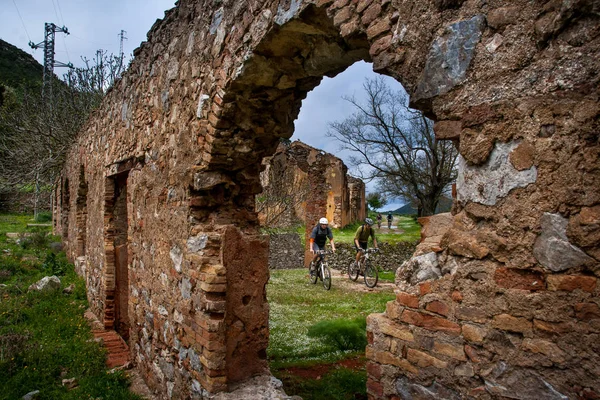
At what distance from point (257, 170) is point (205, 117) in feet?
2.33

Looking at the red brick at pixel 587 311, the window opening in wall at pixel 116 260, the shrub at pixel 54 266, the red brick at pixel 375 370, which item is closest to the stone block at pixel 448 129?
the red brick at pixel 587 311

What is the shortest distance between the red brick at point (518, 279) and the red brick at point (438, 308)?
0.26m

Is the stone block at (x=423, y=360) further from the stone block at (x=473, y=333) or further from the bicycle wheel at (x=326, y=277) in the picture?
the bicycle wheel at (x=326, y=277)

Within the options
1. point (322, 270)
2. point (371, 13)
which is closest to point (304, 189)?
point (322, 270)

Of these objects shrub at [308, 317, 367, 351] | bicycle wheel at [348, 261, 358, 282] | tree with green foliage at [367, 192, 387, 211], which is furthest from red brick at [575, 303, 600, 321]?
tree with green foliage at [367, 192, 387, 211]

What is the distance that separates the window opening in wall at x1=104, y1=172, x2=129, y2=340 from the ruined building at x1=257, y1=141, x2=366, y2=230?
96.1 inches

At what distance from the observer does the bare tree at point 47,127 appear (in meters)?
13.5

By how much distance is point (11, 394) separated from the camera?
412 cm

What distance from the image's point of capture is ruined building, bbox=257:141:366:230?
11342mm

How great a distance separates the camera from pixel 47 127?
1412 centimetres

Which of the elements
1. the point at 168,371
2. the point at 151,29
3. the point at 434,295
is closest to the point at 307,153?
the point at 151,29

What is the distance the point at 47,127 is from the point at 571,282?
15966 millimetres

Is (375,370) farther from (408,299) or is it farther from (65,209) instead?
(65,209)

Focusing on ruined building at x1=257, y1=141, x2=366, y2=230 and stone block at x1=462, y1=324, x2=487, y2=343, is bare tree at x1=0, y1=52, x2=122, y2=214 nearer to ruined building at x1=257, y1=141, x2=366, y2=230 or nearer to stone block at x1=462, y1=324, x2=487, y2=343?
ruined building at x1=257, y1=141, x2=366, y2=230
